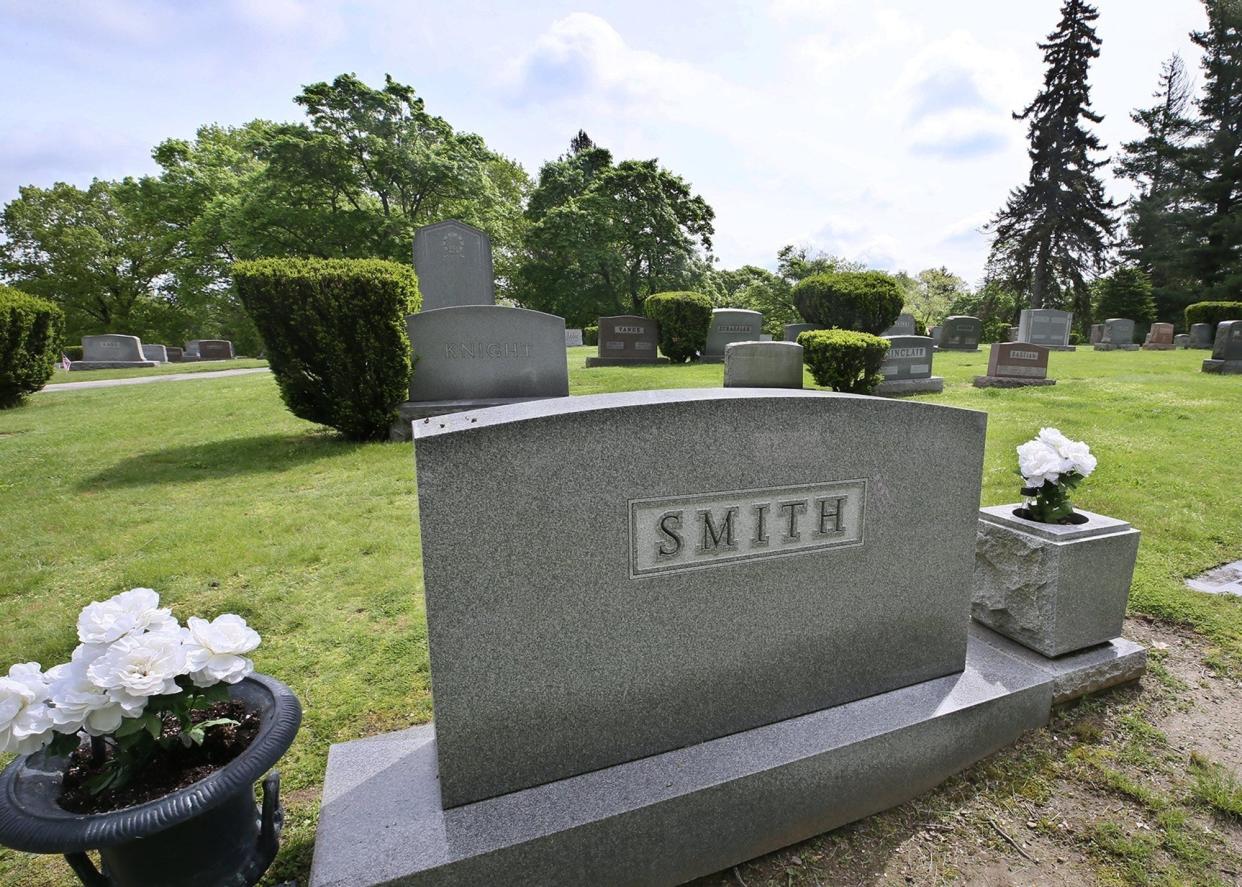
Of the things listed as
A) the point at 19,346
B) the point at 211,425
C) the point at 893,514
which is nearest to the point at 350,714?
the point at 893,514

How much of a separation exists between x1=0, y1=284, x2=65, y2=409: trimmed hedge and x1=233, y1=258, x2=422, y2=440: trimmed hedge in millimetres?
5914

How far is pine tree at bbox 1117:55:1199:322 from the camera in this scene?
30.8m

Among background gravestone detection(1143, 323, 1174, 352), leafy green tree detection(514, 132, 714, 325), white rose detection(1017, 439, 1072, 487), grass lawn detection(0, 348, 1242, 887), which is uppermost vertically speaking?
leafy green tree detection(514, 132, 714, 325)

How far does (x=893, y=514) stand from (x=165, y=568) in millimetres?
4453

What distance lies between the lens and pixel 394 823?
1.71 m

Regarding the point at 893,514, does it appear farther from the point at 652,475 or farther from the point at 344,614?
the point at 344,614

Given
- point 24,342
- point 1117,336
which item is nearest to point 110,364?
point 24,342

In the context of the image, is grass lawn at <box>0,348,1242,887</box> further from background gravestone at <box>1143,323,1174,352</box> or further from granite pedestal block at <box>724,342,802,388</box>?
background gravestone at <box>1143,323,1174,352</box>

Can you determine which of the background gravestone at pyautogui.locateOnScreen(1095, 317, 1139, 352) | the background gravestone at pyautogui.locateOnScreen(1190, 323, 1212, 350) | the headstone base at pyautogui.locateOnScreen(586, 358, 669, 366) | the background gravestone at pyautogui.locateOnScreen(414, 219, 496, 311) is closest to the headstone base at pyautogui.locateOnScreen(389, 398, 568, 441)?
the background gravestone at pyautogui.locateOnScreen(414, 219, 496, 311)

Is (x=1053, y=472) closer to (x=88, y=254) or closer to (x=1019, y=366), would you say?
(x=1019, y=366)

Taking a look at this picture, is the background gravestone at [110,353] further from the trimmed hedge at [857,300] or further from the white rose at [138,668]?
the white rose at [138,668]

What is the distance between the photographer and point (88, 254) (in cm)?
3178

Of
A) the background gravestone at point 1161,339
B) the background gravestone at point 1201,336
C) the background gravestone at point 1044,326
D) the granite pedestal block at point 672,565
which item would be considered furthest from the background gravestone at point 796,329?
the background gravestone at point 1201,336

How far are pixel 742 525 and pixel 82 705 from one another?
6.00 ft
